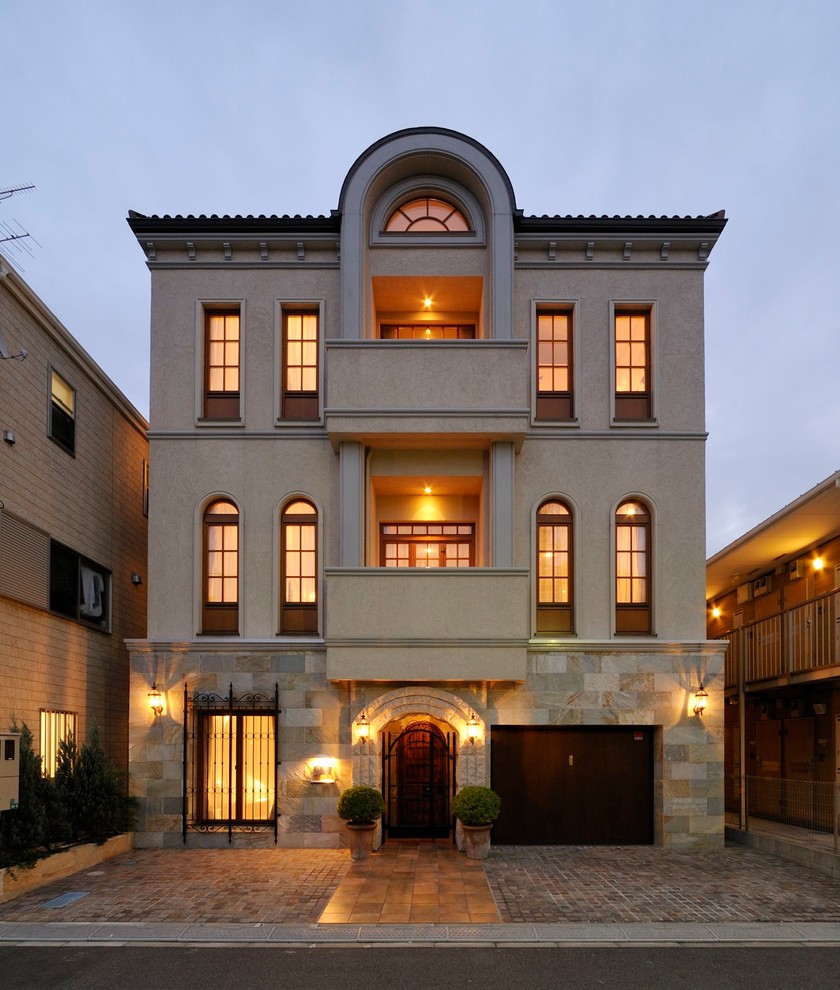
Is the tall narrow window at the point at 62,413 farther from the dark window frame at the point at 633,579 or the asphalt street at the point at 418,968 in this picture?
the dark window frame at the point at 633,579

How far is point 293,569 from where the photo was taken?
628 inches

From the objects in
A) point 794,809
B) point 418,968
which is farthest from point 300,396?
point 794,809

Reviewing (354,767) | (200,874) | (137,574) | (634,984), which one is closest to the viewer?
(634,984)

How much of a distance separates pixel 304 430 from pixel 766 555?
406 inches

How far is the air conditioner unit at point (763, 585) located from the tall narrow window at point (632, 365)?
25.0 feet

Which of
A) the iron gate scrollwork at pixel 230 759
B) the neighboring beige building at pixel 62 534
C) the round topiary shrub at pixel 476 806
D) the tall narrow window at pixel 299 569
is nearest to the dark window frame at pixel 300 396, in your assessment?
the tall narrow window at pixel 299 569

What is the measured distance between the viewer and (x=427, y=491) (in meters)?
17.1

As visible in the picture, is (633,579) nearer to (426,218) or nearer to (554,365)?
(554,365)

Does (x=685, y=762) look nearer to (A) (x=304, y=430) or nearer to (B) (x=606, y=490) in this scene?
(B) (x=606, y=490)

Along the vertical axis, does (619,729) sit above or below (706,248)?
below

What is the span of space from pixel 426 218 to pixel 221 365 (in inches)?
184

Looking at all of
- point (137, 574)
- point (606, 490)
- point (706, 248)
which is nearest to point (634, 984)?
point (606, 490)

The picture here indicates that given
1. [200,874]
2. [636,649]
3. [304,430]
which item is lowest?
[200,874]

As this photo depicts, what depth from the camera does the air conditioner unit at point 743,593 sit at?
75.8 feet
